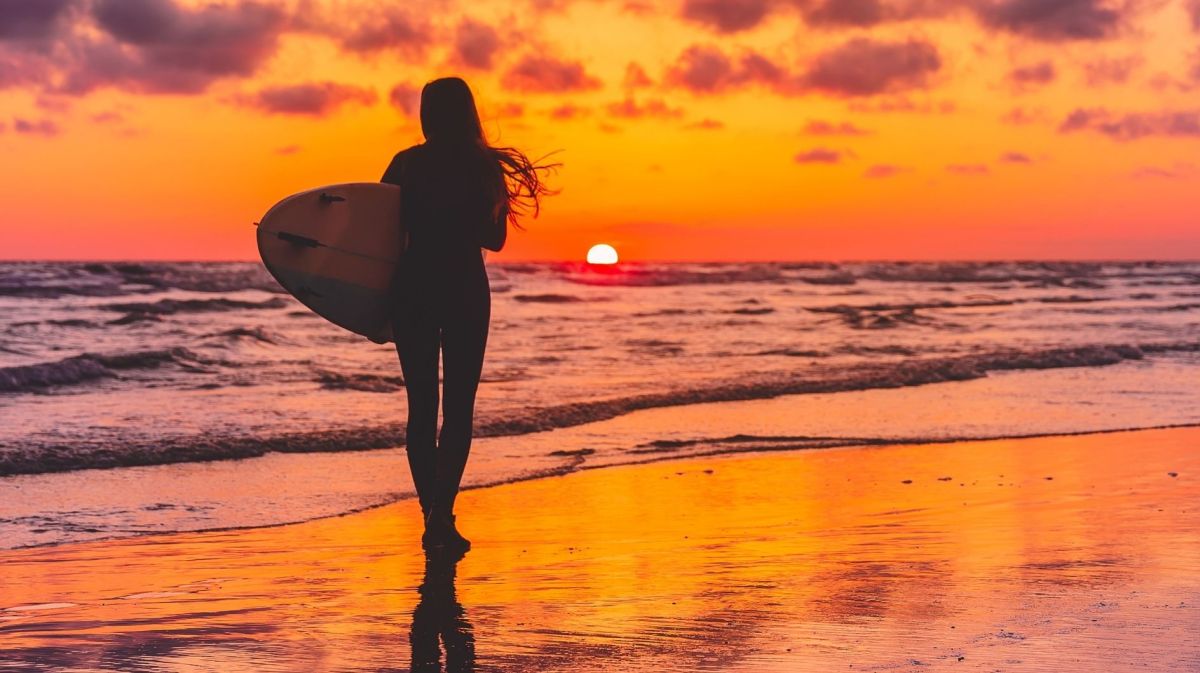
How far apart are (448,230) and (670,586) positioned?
1528 millimetres

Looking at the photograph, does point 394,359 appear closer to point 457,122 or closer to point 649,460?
point 649,460

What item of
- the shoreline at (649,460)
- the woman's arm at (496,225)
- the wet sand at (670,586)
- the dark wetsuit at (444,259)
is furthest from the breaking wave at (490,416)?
the woman's arm at (496,225)

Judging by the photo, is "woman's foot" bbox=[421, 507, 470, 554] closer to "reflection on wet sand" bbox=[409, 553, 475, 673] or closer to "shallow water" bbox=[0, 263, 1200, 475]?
"reflection on wet sand" bbox=[409, 553, 475, 673]

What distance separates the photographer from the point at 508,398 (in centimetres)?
1055

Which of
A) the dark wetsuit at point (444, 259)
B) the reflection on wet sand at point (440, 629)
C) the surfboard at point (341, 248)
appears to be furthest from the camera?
the surfboard at point (341, 248)

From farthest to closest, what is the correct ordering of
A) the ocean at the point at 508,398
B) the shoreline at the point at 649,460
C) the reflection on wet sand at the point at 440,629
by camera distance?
the ocean at the point at 508,398 < the shoreline at the point at 649,460 < the reflection on wet sand at the point at 440,629

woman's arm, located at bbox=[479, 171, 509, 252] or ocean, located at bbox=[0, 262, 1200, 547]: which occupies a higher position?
woman's arm, located at bbox=[479, 171, 509, 252]

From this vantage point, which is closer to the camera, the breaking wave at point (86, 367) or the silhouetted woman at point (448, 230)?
the silhouetted woman at point (448, 230)

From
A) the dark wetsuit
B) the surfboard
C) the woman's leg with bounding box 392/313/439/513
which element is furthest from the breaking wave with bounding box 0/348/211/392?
the dark wetsuit

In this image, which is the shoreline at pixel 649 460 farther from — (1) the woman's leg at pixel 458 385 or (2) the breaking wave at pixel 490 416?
(1) the woman's leg at pixel 458 385

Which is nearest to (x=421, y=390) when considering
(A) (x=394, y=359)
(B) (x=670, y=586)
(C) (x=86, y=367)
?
(B) (x=670, y=586)

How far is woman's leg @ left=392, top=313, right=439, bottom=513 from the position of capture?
15.5 ft

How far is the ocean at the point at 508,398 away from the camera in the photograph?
22.0 ft

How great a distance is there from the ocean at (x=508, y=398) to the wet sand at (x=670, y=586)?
0.89m
